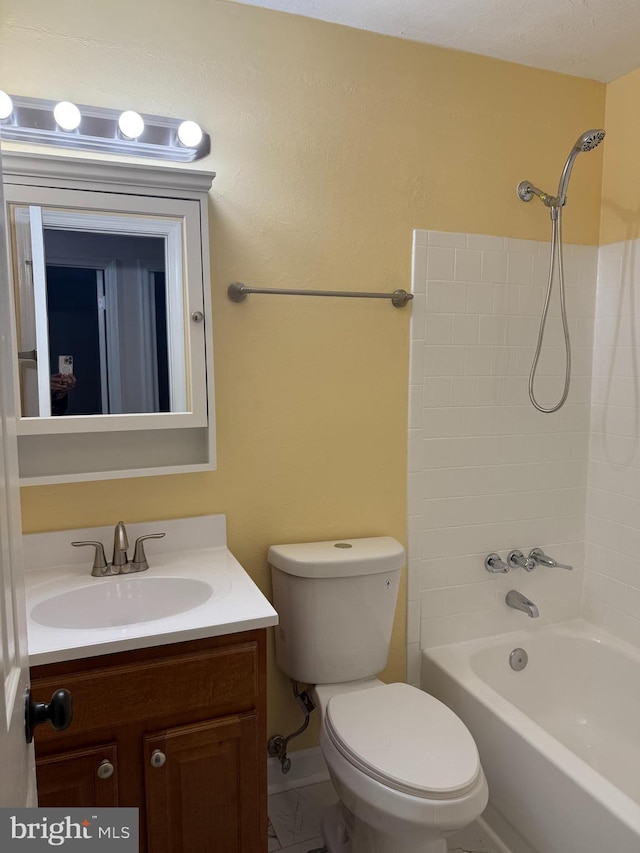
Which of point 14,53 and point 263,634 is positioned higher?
point 14,53

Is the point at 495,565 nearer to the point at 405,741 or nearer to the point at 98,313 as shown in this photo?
the point at 405,741

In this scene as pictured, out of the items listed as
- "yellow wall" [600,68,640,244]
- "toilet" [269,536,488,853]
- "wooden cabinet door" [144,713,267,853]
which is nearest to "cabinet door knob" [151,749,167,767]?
"wooden cabinet door" [144,713,267,853]

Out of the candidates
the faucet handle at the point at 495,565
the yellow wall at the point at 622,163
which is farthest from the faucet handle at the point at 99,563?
the yellow wall at the point at 622,163

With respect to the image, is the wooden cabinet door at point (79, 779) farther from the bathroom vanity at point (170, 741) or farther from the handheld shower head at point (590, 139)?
the handheld shower head at point (590, 139)

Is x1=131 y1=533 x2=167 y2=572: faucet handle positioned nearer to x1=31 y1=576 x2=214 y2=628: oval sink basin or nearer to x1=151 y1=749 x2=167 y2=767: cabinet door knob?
x1=31 y1=576 x2=214 y2=628: oval sink basin

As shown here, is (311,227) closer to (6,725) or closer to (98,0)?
(98,0)

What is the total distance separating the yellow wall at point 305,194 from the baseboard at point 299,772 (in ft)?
0.44

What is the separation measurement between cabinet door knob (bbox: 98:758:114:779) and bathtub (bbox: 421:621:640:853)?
43.5 inches

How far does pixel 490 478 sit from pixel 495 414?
0.24m

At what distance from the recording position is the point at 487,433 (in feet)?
7.40

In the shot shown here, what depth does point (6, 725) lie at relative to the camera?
0.72 m

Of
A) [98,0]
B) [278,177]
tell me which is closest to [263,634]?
[278,177]

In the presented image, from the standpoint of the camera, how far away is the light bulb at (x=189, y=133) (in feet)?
5.59

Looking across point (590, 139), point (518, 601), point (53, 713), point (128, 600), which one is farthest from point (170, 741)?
point (590, 139)
